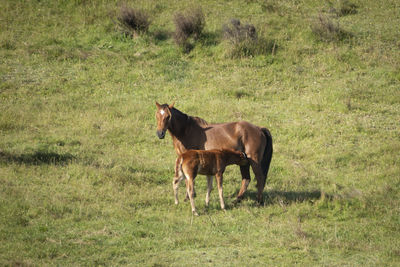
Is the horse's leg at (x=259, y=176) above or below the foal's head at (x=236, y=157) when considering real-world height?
below

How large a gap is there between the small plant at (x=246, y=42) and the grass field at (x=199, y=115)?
179 millimetres

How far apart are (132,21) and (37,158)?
10.4 m

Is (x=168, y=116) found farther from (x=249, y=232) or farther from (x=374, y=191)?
(x=374, y=191)

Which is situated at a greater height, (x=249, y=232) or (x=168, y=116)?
(x=168, y=116)

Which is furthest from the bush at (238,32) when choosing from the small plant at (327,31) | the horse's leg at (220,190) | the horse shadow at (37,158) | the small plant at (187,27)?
the horse's leg at (220,190)

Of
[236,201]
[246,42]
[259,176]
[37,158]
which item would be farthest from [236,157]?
[246,42]

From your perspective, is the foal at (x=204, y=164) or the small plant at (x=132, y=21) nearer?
the foal at (x=204, y=164)

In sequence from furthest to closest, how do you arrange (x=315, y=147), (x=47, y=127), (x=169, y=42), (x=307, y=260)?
(x=169, y=42)
(x=47, y=127)
(x=315, y=147)
(x=307, y=260)

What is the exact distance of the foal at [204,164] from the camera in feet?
34.6

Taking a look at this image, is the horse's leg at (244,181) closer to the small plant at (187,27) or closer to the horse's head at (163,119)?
the horse's head at (163,119)

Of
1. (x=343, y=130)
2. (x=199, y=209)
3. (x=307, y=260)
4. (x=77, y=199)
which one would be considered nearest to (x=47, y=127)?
(x=77, y=199)

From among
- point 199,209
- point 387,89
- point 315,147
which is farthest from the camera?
point 387,89

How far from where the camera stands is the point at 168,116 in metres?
11.4

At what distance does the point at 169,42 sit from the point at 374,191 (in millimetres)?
11949
